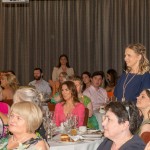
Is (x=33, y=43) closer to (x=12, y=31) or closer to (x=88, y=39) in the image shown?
(x=12, y=31)

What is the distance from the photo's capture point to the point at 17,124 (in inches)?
134

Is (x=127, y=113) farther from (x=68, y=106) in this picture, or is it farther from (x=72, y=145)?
(x=68, y=106)

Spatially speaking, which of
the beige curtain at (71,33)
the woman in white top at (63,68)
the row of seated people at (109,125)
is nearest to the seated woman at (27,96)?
the row of seated people at (109,125)

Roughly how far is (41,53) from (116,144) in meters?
9.79

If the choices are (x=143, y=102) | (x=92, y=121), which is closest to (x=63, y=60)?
(x=92, y=121)

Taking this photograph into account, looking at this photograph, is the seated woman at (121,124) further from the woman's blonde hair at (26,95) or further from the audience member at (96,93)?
the audience member at (96,93)

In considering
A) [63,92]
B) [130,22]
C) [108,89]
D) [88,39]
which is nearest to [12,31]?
[88,39]

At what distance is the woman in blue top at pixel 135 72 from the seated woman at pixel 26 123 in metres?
2.33

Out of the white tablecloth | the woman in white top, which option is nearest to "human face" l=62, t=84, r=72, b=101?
the white tablecloth

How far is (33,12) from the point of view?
12.8 m

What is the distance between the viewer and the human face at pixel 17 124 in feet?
11.1

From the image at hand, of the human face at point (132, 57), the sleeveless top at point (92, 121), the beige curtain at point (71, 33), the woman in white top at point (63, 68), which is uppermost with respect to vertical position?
the beige curtain at point (71, 33)

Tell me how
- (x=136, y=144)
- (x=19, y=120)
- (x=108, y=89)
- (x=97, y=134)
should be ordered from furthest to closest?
(x=108, y=89) → (x=97, y=134) → (x=19, y=120) → (x=136, y=144)

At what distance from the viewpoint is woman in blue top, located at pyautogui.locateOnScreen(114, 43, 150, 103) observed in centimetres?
559
